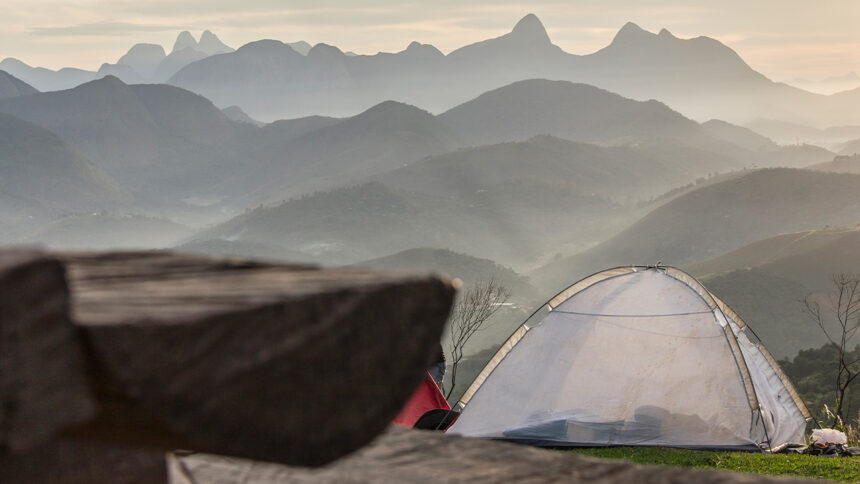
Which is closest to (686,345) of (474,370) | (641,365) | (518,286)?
(641,365)

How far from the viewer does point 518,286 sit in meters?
54.3

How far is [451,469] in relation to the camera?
4.01 ft

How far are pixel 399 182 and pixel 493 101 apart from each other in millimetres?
62721

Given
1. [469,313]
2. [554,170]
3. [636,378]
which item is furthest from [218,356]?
[554,170]

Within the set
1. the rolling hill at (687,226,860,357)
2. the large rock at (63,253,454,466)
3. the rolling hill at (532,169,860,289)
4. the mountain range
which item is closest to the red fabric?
the large rock at (63,253,454,466)

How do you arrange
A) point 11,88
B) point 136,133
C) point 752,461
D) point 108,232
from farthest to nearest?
1. point 11,88
2. point 136,133
3. point 108,232
4. point 752,461

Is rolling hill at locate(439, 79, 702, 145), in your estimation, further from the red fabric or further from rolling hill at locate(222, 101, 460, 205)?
the red fabric

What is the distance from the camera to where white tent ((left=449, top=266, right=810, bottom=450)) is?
32.0 feet

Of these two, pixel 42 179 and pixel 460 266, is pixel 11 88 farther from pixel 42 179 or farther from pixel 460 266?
pixel 460 266

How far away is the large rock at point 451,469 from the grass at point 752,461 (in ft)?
25.5

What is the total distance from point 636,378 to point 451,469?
925 cm

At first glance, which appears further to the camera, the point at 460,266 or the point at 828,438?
the point at 460,266

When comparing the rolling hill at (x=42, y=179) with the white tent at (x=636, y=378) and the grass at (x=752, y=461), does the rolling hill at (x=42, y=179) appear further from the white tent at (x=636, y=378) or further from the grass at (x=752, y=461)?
the grass at (x=752, y=461)

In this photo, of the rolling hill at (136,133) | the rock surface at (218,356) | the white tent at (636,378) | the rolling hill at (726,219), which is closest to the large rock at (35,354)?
the rock surface at (218,356)
